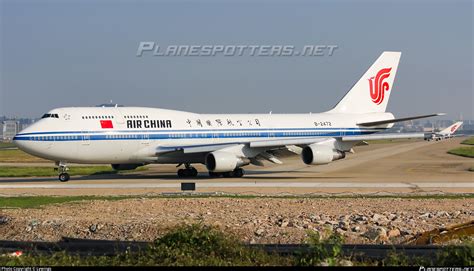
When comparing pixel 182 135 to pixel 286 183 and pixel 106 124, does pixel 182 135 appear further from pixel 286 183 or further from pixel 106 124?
pixel 286 183

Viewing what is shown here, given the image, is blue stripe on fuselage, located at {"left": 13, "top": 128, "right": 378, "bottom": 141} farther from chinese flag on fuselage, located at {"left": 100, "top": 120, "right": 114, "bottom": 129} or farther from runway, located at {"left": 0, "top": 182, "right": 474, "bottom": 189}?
runway, located at {"left": 0, "top": 182, "right": 474, "bottom": 189}

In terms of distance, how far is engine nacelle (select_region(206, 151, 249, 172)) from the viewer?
126ft

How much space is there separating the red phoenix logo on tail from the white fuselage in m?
5.05

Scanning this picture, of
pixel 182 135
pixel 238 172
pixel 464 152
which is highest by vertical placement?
pixel 464 152

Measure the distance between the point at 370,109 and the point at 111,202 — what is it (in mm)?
26475

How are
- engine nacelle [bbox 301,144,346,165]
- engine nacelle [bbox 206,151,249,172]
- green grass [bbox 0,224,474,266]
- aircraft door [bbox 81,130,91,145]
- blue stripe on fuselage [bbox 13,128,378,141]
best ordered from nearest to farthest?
green grass [bbox 0,224,474,266], blue stripe on fuselage [bbox 13,128,378,141], aircraft door [bbox 81,130,91,145], engine nacelle [bbox 206,151,249,172], engine nacelle [bbox 301,144,346,165]

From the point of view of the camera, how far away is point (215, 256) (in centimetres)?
1370

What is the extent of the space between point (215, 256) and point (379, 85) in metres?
36.9

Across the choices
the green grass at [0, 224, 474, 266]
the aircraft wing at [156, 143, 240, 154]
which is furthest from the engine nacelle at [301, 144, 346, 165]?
the green grass at [0, 224, 474, 266]

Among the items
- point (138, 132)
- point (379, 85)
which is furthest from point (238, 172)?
point (379, 85)

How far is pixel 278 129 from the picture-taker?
44125 mm

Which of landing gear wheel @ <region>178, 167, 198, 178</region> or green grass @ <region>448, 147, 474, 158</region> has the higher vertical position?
green grass @ <region>448, 147, 474, 158</region>

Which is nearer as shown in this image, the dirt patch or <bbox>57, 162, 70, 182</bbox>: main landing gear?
the dirt patch

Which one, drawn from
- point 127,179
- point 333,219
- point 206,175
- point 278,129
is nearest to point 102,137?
point 127,179
